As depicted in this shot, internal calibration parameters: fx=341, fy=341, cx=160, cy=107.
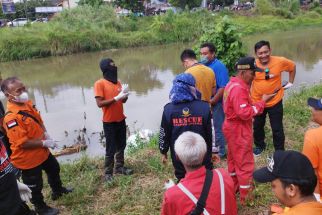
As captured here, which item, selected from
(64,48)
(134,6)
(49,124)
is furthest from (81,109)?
(134,6)

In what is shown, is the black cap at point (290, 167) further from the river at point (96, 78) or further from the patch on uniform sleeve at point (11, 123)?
the river at point (96, 78)

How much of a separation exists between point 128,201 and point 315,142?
2.42 metres

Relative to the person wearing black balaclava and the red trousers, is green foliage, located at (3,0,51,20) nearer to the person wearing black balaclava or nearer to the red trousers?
the person wearing black balaclava

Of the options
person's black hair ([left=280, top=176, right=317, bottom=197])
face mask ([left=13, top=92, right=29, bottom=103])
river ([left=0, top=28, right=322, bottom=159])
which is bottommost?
river ([left=0, top=28, right=322, bottom=159])

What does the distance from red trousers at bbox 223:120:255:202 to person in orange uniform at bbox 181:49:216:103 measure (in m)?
0.82

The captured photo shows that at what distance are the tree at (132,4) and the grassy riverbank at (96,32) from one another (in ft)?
13.7

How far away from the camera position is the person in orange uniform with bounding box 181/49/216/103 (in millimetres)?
4246

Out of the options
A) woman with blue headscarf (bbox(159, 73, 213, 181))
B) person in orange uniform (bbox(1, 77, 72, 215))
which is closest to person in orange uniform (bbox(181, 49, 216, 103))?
woman with blue headscarf (bbox(159, 73, 213, 181))

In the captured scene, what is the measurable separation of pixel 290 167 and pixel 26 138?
285 centimetres

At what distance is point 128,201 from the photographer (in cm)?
412

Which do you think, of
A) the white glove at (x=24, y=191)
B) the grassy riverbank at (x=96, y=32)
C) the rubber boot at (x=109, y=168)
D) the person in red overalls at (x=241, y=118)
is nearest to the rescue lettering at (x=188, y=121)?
the person in red overalls at (x=241, y=118)

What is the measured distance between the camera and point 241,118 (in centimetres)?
341

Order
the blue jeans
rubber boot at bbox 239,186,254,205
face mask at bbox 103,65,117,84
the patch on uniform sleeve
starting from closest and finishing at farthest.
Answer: the patch on uniform sleeve < rubber boot at bbox 239,186,254,205 < face mask at bbox 103,65,117,84 < the blue jeans

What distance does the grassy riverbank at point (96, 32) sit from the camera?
20984 millimetres
